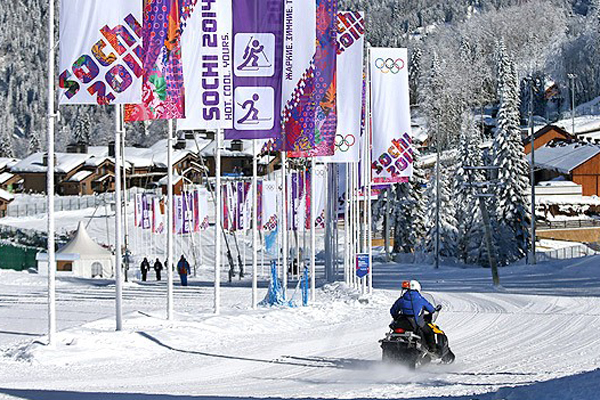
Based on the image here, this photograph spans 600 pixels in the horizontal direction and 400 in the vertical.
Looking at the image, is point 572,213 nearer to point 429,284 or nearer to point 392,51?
point 429,284

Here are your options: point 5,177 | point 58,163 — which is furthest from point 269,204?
point 5,177

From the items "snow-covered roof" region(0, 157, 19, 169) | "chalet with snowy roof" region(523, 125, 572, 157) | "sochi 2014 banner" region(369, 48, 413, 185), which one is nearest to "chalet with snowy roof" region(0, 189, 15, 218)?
"snow-covered roof" region(0, 157, 19, 169)

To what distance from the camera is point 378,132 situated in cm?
3020

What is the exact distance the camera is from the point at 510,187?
6744cm

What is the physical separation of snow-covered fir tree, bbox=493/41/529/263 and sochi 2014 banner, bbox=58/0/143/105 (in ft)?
164

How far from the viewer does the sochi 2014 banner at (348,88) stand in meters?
27.0

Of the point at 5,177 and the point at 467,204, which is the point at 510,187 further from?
the point at 5,177

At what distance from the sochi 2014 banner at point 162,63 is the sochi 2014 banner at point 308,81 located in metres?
3.28

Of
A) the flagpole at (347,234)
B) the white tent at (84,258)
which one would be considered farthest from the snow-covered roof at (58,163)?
the flagpole at (347,234)

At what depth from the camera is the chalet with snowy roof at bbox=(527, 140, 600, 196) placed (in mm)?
94062

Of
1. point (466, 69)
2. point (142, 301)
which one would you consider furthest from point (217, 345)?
point (466, 69)

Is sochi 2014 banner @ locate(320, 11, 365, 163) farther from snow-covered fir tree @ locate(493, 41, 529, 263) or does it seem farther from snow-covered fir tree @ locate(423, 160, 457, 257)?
snow-covered fir tree @ locate(423, 160, 457, 257)

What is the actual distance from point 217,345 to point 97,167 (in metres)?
103

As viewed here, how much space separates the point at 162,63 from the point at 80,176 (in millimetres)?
100471
